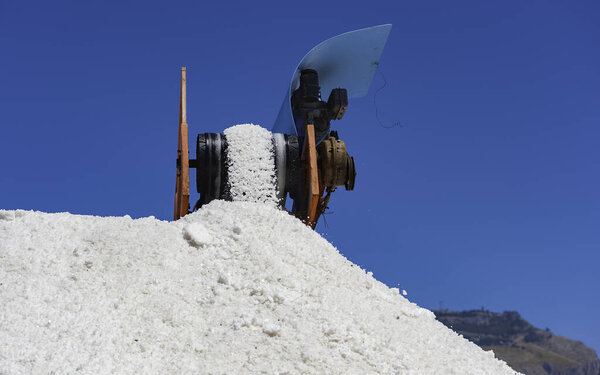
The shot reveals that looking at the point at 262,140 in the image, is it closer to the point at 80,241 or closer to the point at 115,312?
the point at 80,241

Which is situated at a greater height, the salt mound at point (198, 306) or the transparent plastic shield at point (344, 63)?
the transparent plastic shield at point (344, 63)

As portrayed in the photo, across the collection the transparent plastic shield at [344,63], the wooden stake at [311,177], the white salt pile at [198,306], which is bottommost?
the white salt pile at [198,306]

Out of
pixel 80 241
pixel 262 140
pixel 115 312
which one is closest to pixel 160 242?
pixel 80 241

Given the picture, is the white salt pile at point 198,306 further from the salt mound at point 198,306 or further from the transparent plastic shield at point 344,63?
the transparent plastic shield at point 344,63

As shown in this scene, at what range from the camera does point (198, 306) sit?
4.11 metres

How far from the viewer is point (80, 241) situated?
15.6 ft

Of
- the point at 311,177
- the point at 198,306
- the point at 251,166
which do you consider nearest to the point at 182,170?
the point at 251,166

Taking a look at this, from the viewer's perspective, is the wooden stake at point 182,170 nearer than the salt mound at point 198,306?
No

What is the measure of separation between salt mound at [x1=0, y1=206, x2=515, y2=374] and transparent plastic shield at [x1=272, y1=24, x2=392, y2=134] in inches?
150

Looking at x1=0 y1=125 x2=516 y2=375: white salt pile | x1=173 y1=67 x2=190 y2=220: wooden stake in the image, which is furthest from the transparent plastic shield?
x1=0 y1=125 x2=516 y2=375: white salt pile

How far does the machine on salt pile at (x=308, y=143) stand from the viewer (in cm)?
725

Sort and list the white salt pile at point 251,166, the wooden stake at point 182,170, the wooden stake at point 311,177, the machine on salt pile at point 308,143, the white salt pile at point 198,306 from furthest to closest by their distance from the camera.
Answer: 1. the machine on salt pile at point 308,143
2. the white salt pile at point 251,166
3. the wooden stake at point 311,177
4. the wooden stake at point 182,170
5. the white salt pile at point 198,306

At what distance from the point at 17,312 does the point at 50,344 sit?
17.1 inches

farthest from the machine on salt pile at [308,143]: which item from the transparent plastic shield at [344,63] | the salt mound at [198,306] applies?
the salt mound at [198,306]
